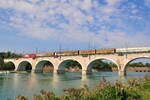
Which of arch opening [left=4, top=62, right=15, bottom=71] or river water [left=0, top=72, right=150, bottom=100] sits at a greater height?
arch opening [left=4, top=62, right=15, bottom=71]

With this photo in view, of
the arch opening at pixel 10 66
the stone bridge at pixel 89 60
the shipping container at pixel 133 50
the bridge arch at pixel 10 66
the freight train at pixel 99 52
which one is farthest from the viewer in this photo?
the bridge arch at pixel 10 66

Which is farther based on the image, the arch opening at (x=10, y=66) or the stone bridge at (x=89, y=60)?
the arch opening at (x=10, y=66)

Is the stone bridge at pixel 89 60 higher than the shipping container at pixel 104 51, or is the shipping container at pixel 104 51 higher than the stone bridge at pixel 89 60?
the shipping container at pixel 104 51

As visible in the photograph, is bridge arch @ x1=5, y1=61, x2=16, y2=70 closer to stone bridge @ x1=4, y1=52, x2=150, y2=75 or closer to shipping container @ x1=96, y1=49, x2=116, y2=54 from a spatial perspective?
stone bridge @ x1=4, y1=52, x2=150, y2=75

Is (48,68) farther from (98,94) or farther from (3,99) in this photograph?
(98,94)

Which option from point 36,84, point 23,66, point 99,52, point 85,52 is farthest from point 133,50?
point 23,66

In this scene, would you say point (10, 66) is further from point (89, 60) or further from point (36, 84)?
point (36, 84)

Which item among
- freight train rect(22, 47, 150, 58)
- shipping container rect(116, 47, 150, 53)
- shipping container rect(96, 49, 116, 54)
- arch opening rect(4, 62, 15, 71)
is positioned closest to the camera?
shipping container rect(116, 47, 150, 53)

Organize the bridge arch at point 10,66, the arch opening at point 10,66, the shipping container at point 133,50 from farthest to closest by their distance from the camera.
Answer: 1. the bridge arch at point 10,66
2. the arch opening at point 10,66
3. the shipping container at point 133,50

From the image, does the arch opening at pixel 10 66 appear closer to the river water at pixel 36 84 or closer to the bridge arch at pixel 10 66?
the bridge arch at pixel 10 66

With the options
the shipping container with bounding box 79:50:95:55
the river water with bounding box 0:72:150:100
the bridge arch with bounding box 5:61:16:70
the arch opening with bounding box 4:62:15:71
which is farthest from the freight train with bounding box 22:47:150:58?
the bridge arch with bounding box 5:61:16:70

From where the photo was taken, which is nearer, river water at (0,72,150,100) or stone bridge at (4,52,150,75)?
river water at (0,72,150,100)

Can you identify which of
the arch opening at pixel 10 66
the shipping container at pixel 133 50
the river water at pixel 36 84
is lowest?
the river water at pixel 36 84

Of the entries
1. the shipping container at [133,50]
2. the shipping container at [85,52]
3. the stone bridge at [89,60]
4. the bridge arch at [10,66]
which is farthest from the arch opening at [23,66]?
the shipping container at [133,50]
